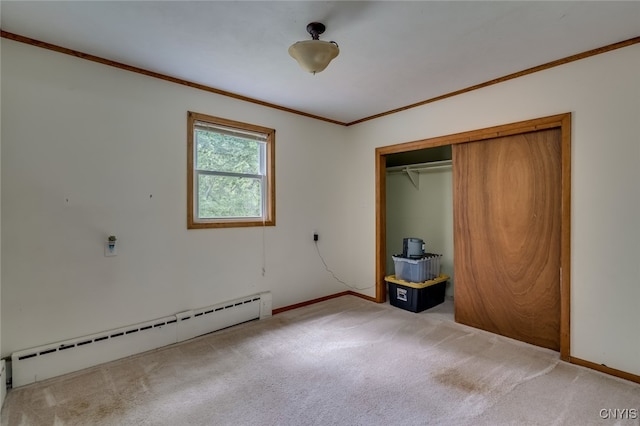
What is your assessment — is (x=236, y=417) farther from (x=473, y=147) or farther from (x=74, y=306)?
(x=473, y=147)

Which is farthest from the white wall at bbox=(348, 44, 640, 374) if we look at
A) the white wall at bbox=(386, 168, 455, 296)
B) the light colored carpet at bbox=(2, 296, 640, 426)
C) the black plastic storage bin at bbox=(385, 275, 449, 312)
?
A: the white wall at bbox=(386, 168, 455, 296)

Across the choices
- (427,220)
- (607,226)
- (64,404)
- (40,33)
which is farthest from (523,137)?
(64,404)

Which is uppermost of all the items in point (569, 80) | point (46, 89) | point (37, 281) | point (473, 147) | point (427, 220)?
point (569, 80)

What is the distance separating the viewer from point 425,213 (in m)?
4.44

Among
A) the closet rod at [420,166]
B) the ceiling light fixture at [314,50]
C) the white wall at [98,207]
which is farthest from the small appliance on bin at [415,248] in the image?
the ceiling light fixture at [314,50]

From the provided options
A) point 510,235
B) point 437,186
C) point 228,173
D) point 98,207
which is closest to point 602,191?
point 510,235

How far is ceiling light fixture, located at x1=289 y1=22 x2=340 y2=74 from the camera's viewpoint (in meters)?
1.83

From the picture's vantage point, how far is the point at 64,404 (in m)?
1.91

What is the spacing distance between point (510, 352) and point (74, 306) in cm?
352

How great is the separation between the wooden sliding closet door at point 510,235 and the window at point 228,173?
209 cm

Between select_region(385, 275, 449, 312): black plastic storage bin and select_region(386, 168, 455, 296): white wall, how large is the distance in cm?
42

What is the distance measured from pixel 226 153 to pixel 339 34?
170 centimetres

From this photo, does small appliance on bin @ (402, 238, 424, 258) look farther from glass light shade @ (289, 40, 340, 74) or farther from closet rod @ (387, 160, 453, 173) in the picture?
glass light shade @ (289, 40, 340, 74)

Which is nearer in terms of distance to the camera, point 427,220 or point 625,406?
point 625,406
